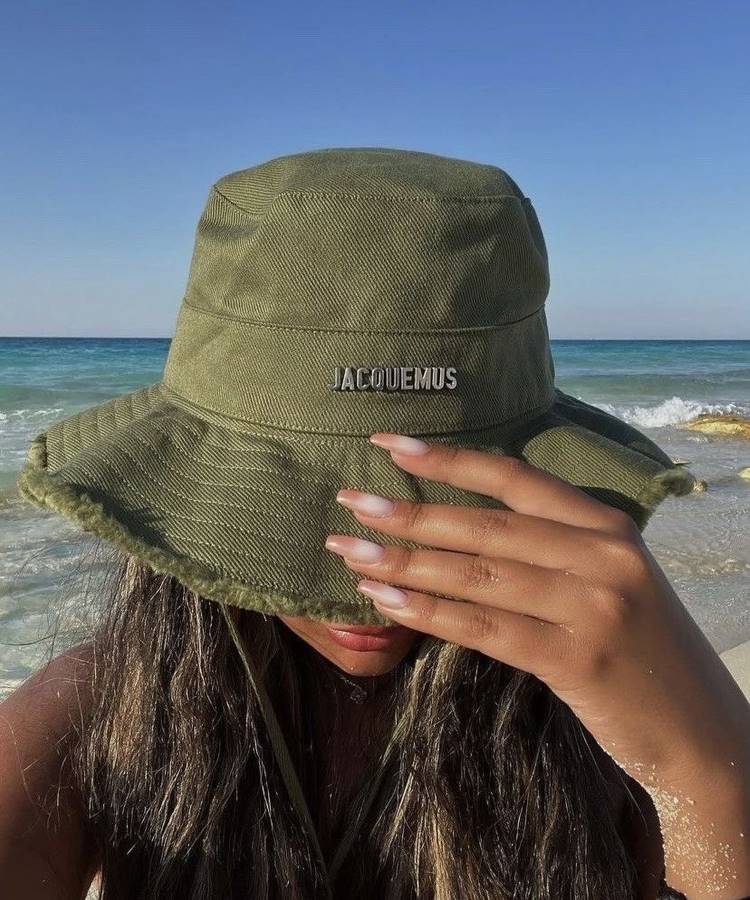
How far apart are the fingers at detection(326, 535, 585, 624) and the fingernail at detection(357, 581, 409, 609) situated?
0.04ft

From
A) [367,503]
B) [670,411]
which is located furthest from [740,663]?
[670,411]

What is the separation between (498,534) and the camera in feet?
3.26

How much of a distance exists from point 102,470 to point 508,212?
69cm

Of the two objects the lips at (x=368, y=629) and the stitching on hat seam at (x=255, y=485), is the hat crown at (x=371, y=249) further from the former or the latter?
the lips at (x=368, y=629)

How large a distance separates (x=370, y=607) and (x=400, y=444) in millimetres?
224

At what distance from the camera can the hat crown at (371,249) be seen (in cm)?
106

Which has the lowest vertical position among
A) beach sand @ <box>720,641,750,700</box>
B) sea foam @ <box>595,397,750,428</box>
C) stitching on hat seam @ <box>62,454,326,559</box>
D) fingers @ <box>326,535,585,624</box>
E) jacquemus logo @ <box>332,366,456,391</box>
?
sea foam @ <box>595,397,750,428</box>

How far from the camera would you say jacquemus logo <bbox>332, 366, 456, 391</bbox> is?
108cm

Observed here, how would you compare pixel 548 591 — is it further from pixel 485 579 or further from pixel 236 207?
pixel 236 207

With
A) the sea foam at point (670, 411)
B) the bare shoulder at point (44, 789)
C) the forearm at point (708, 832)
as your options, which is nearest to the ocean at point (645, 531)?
the sea foam at point (670, 411)

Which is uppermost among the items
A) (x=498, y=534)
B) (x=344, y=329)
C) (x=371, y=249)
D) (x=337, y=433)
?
(x=371, y=249)

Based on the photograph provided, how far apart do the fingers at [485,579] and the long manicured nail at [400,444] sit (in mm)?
144

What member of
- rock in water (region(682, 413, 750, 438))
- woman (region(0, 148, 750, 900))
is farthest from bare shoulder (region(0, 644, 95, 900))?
rock in water (region(682, 413, 750, 438))

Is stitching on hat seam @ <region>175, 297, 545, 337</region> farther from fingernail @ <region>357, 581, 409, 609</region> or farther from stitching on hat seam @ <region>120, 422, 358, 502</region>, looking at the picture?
fingernail @ <region>357, 581, 409, 609</region>
